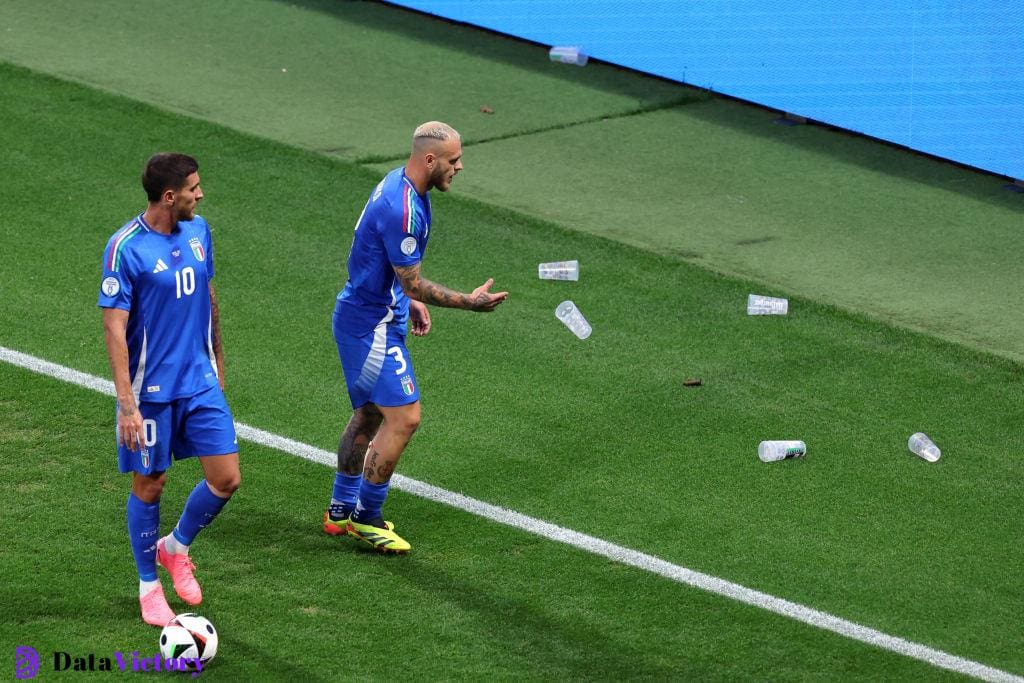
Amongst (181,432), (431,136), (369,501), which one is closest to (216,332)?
(181,432)

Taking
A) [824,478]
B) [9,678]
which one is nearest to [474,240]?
[824,478]

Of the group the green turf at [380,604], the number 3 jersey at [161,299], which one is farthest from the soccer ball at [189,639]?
the number 3 jersey at [161,299]

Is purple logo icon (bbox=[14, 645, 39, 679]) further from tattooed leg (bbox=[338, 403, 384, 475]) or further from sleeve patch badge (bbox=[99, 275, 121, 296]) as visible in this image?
tattooed leg (bbox=[338, 403, 384, 475])

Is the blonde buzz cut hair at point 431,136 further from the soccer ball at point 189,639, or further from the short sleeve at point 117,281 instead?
the soccer ball at point 189,639

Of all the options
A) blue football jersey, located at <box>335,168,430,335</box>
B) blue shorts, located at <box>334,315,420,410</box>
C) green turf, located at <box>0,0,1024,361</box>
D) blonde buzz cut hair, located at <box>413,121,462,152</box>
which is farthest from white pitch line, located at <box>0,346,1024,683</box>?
green turf, located at <box>0,0,1024,361</box>

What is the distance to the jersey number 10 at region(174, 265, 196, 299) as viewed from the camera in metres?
6.43

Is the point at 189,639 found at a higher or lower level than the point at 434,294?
lower

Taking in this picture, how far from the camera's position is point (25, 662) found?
632cm

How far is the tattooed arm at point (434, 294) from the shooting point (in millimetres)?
7047

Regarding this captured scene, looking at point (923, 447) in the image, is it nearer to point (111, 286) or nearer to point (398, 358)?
point (398, 358)

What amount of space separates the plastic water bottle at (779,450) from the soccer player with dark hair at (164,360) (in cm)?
321

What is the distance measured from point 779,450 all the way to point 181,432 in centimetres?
350

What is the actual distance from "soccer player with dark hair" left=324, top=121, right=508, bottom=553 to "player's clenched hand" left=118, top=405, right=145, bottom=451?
122 centimetres

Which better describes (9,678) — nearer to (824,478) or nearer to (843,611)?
(843,611)
